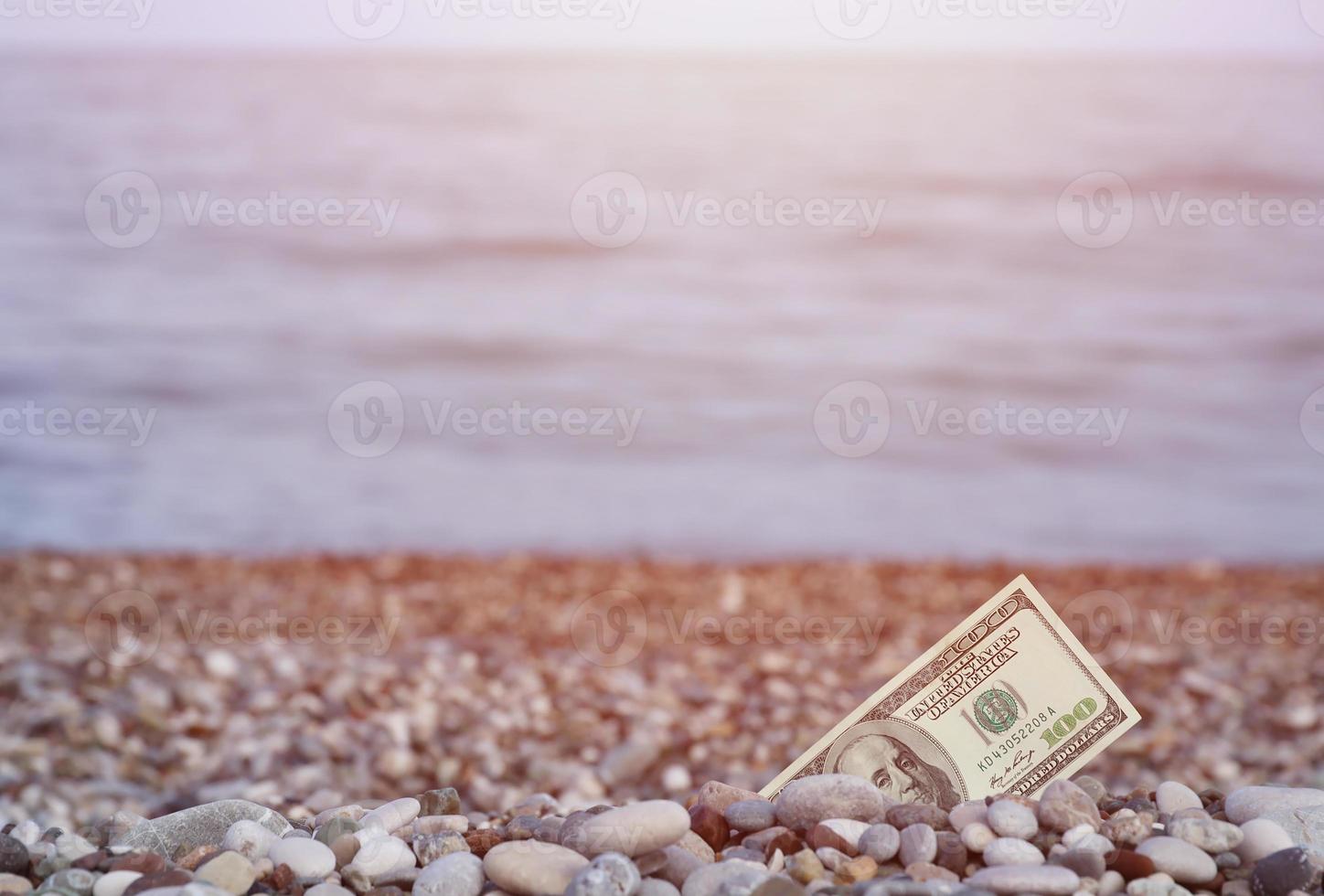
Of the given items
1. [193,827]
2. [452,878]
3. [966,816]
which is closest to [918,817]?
[966,816]

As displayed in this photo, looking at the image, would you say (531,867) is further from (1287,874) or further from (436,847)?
(1287,874)

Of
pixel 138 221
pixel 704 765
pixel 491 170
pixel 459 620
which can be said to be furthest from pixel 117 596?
pixel 491 170

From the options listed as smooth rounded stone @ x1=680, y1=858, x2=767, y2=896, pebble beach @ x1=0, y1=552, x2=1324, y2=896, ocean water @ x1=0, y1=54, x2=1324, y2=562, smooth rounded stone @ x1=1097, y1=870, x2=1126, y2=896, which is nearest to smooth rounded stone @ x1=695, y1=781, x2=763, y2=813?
pebble beach @ x1=0, y1=552, x2=1324, y2=896

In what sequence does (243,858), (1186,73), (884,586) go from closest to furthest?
(243,858) < (884,586) < (1186,73)

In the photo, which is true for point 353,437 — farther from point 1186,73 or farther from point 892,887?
point 1186,73

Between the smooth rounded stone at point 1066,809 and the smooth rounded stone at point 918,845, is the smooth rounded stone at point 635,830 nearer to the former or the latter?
the smooth rounded stone at point 918,845

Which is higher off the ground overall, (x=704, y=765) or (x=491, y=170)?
(x=491, y=170)

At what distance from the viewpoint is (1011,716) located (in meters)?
1.67

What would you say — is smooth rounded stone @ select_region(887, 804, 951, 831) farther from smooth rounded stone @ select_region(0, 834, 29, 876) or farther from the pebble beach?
smooth rounded stone @ select_region(0, 834, 29, 876)

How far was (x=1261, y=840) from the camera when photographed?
141 centimetres

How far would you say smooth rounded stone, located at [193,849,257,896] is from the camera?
1359 millimetres

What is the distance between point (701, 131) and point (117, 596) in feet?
26.3

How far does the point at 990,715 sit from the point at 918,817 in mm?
263

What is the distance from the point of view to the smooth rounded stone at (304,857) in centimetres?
140
